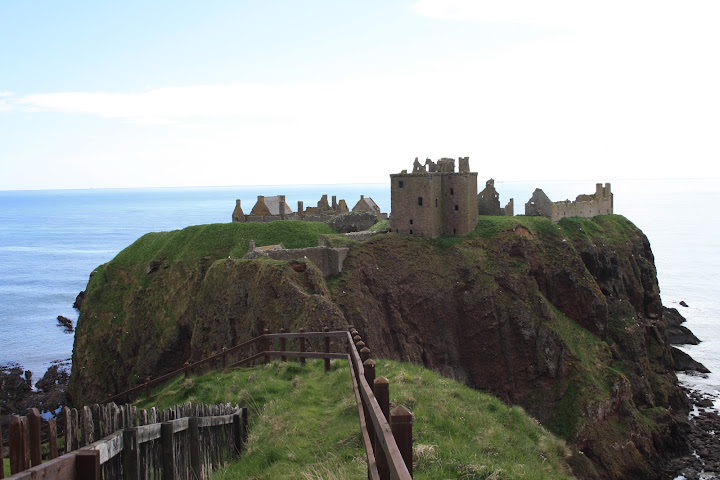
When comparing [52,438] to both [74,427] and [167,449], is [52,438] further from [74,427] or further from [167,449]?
Result: [167,449]

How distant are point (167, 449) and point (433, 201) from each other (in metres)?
48.5

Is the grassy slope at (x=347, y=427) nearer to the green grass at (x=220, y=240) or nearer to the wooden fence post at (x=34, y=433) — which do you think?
the wooden fence post at (x=34, y=433)

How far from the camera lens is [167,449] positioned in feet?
30.7

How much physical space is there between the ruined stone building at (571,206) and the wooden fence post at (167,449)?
185 ft

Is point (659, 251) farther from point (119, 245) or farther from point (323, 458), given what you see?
point (323, 458)

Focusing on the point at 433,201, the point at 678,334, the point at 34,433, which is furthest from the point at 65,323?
the point at 34,433

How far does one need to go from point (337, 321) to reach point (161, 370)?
17.4 meters

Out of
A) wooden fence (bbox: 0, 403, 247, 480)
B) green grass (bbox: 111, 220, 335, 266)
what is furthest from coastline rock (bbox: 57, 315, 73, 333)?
wooden fence (bbox: 0, 403, 247, 480)

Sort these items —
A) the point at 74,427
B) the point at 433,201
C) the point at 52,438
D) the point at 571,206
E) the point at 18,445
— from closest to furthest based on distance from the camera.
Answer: the point at 18,445 < the point at 52,438 < the point at 74,427 < the point at 433,201 < the point at 571,206

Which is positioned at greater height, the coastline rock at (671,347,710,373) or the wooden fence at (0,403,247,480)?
the wooden fence at (0,403,247,480)

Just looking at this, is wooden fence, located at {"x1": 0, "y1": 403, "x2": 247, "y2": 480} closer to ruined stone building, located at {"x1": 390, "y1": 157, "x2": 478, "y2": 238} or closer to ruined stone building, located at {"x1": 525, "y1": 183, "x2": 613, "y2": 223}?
ruined stone building, located at {"x1": 390, "y1": 157, "x2": 478, "y2": 238}

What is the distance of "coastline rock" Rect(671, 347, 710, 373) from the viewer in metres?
66.6

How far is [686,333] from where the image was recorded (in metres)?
78.0

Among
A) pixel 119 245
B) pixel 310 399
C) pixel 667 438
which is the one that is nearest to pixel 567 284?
pixel 667 438
